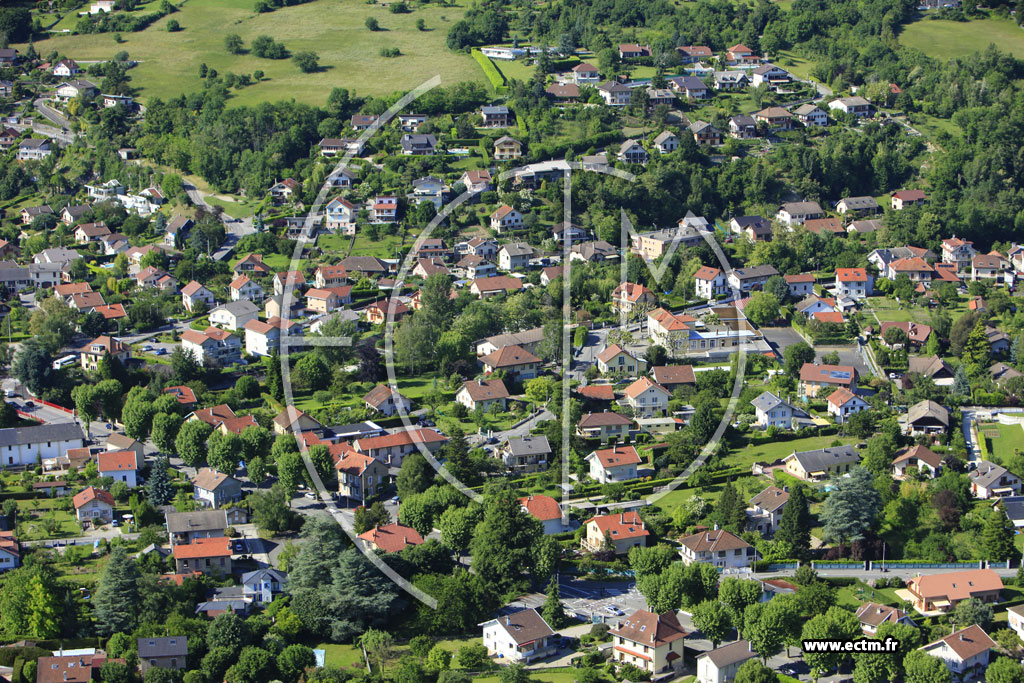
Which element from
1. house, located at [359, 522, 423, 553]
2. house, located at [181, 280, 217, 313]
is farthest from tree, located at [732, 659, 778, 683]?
house, located at [181, 280, 217, 313]

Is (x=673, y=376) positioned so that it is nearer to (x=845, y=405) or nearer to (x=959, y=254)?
(x=845, y=405)

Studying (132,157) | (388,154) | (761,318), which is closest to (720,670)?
(761,318)

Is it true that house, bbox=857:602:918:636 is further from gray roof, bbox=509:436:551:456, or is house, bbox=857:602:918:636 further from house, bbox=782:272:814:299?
house, bbox=782:272:814:299

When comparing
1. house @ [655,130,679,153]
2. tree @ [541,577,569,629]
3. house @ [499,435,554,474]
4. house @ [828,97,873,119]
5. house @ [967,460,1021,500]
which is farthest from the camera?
house @ [828,97,873,119]

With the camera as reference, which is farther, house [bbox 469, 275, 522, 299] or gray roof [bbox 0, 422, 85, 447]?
house [bbox 469, 275, 522, 299]

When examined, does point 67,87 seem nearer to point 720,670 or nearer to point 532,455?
point 532,455

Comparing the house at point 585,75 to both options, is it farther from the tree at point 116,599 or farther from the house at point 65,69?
the tree at point 116,599
